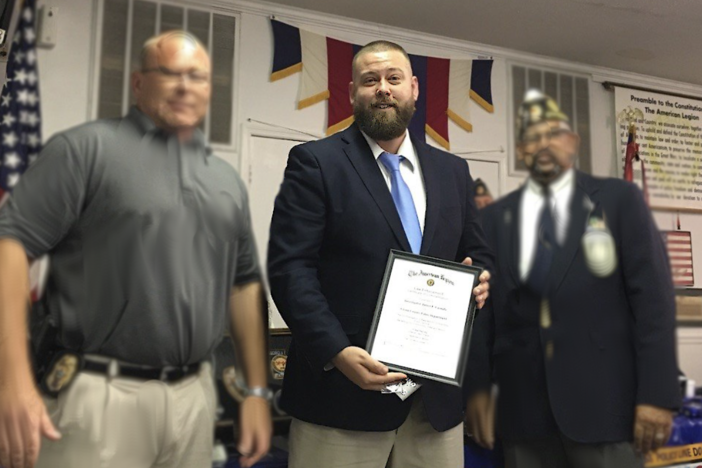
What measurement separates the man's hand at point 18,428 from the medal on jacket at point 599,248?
95cm

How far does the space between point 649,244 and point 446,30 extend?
171 cm

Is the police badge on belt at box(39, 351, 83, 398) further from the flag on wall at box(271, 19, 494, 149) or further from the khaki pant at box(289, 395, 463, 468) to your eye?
the flag on wall at box(271, 19, 494, 149)

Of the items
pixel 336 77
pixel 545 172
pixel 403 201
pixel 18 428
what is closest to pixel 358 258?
pixel 403 201

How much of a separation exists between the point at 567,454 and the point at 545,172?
0.58 metres

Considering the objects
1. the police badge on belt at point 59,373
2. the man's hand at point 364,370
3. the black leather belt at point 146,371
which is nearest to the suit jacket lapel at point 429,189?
the man's hand at point 364,370

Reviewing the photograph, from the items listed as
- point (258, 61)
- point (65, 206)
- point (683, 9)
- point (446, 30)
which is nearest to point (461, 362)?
point (65, 206)

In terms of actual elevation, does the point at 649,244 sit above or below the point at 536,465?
above

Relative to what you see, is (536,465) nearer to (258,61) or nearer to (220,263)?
(220,263)

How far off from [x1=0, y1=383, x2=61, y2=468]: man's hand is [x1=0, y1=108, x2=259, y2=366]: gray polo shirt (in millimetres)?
89

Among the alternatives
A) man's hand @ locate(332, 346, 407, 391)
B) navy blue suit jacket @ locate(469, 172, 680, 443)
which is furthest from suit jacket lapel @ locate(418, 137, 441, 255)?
man's hand @ locate(332, 346, 407, 391)

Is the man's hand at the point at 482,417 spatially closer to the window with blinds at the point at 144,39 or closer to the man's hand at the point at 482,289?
the man's hand at the point at 482,289

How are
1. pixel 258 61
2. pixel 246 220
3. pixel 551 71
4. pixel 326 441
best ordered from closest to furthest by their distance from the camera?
pixel 246 220
pixel 326 441
pixel 551 71
pixel 258 61

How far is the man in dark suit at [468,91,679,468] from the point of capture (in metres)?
1.02

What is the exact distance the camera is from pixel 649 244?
104 cm
